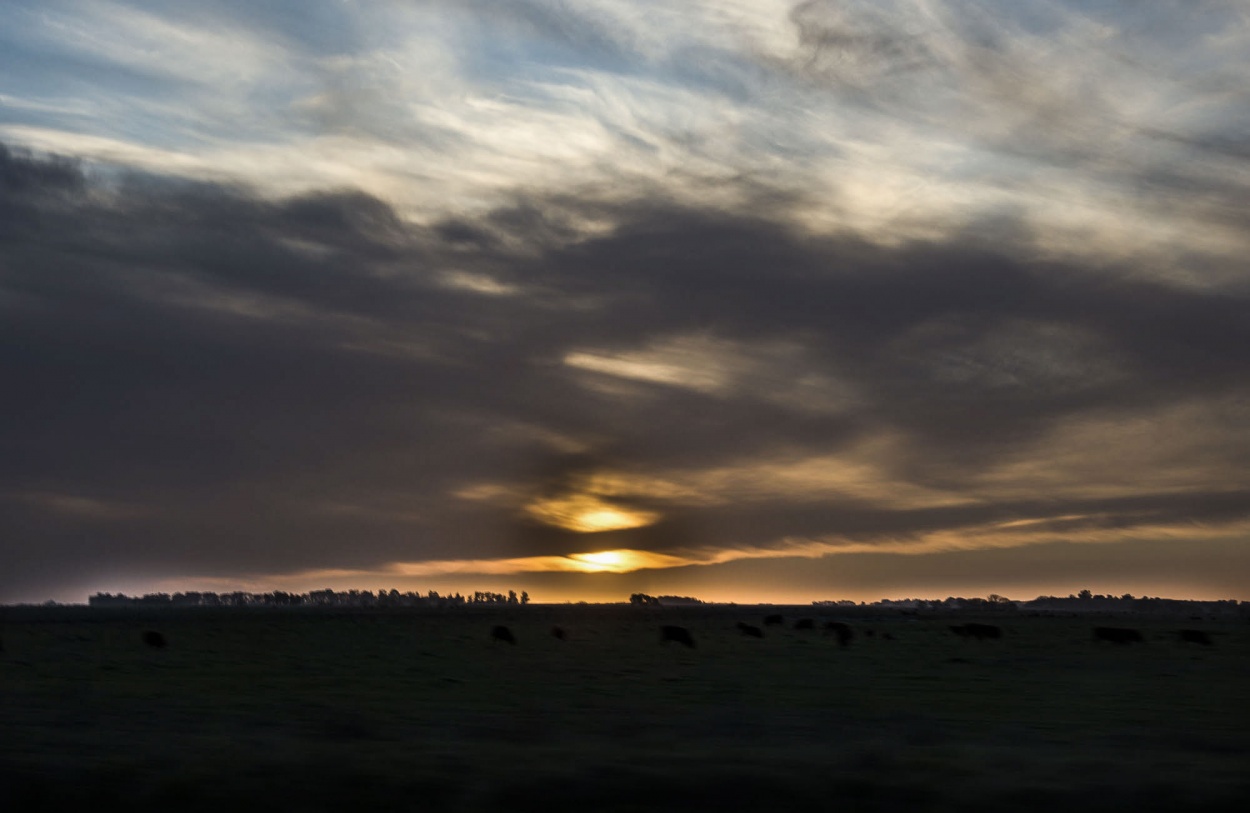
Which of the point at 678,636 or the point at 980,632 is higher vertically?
the point at 980,632

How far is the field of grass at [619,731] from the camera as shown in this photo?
1514 centimetres

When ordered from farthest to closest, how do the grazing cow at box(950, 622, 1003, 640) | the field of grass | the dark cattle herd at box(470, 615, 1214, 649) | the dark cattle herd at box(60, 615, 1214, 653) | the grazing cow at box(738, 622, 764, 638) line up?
the grazing cow at box(950, 622, 1003, 640) < the grazing cow at box(738, 622, 764, 638) < the dark cattle herd at box(470, 615, 1214, 649) < the dark cattle herd at box(60, 615, 1214, 653) < the field of grass

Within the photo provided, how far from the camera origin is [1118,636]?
6084 centimetres

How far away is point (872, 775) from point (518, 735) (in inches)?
A: 292

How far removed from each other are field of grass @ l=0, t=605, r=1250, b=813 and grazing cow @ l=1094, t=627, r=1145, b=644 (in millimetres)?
11614

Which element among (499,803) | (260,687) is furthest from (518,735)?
(260,687)

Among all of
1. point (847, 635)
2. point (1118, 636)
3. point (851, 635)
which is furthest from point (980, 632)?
point (847, 635)

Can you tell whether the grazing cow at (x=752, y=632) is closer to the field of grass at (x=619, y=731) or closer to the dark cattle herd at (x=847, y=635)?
the dark cattle herd at (x=847, y=635)

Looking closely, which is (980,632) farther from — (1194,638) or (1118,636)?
(1194,638)

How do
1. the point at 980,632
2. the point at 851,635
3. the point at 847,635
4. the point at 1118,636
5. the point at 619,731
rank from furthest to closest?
the point at 980,632
the point at 1118,636
the point at 851,635
the point at 847,635
the point at 619,731

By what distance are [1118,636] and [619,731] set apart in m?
45.9

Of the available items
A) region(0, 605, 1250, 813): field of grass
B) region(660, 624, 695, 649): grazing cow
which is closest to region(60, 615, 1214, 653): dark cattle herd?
region(660, 624, 695, 649): grazing cow

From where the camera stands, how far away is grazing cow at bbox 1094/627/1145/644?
60188 mm

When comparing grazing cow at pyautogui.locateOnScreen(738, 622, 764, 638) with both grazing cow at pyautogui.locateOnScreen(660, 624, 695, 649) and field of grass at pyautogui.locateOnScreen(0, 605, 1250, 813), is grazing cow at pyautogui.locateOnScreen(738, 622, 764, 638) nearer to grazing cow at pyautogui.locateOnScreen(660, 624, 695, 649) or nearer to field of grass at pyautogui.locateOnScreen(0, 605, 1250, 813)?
grazing cow at pyautogui.locateOnScreen(660, 624, 695, 649)
